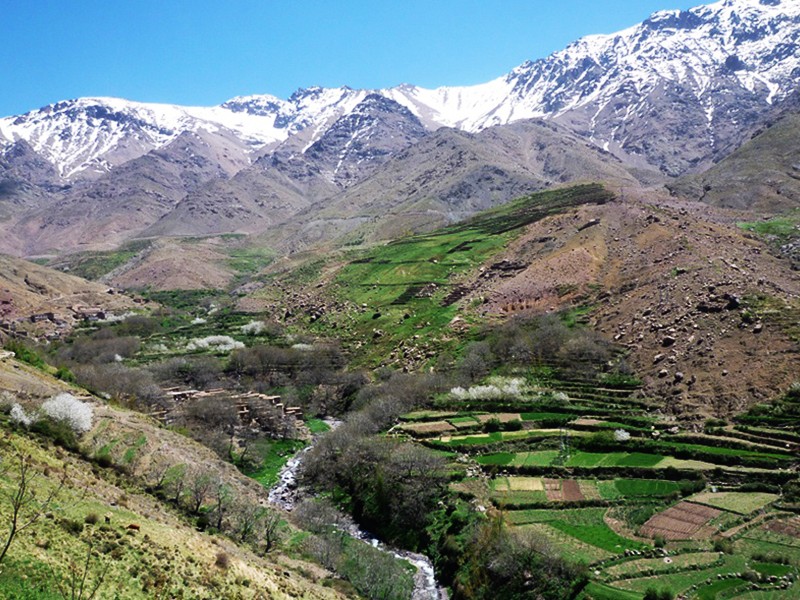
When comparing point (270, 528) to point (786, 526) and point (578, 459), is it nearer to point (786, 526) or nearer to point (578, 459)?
point (578, 459)

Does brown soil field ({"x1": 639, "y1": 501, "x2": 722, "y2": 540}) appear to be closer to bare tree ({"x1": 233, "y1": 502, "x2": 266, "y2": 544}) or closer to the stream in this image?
the stream

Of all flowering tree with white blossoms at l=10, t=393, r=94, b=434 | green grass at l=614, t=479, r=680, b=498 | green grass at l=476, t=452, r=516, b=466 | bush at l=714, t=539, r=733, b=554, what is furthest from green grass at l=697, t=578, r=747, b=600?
flowering tree with white blossoms at l=10, t=393, r=94, b=434

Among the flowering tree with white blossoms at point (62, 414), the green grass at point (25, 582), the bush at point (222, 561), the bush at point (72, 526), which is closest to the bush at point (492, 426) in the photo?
the bush at point (222, 561)

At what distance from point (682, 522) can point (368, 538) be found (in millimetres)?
26147

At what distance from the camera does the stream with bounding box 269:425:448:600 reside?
47.2 meters

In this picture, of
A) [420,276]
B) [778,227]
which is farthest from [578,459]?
[420,276]

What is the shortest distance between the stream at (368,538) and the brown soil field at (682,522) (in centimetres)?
1571

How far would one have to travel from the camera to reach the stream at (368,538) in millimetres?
47156

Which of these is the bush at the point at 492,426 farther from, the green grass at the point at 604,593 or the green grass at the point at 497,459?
the green grass at the point at 604,593

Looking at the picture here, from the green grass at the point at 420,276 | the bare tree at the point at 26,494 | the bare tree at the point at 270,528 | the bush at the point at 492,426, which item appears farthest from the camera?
the green grass at the point at 420,276

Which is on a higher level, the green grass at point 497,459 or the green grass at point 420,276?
the green grass at point 420,276

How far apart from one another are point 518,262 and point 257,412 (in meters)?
70.0

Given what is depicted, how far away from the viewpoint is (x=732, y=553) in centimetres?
3969

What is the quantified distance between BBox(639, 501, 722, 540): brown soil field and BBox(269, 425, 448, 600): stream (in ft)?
51.5
